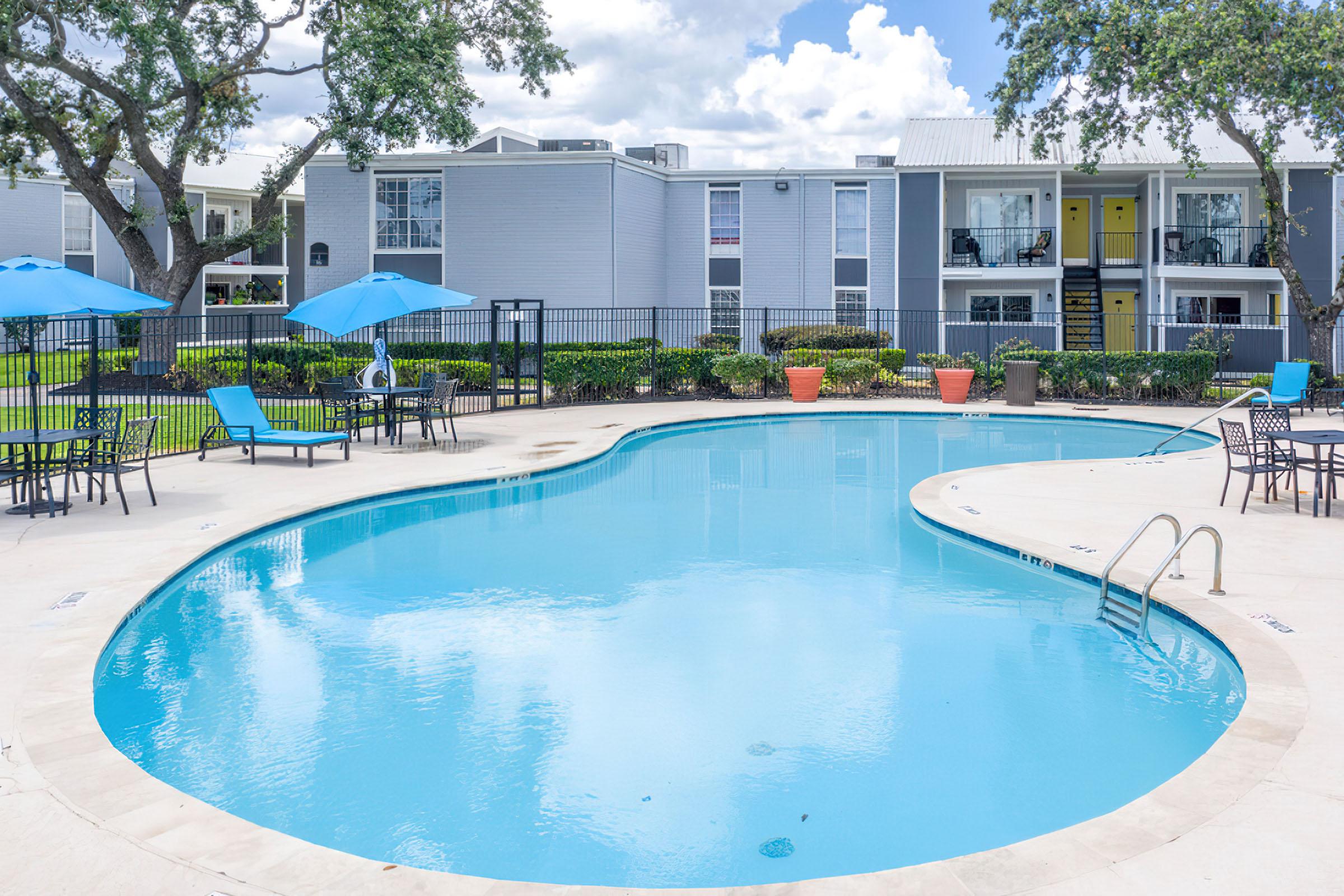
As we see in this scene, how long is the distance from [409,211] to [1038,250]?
55.7 feet

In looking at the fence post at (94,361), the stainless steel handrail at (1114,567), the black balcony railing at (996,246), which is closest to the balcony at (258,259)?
the black balcony railing at (996,246)

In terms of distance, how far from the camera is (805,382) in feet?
76.3

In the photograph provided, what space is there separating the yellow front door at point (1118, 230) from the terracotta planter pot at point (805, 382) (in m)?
12.7

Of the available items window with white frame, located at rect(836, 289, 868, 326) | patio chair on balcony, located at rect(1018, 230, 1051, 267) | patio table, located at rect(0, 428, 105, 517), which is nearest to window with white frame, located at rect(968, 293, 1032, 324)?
patio chair on balcony, located at rect(1018, 230, 1051, 267)

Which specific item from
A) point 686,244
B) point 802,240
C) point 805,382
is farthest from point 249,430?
point 802,240

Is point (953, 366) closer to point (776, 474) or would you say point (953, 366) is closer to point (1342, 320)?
point (1342, 320)

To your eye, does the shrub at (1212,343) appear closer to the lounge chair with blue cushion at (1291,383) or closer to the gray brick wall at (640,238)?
the lounge chair with blue cushion at (1291,383)

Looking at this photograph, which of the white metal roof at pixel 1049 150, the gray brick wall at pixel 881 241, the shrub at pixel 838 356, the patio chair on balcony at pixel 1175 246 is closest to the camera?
the shrub at pixel 838 356

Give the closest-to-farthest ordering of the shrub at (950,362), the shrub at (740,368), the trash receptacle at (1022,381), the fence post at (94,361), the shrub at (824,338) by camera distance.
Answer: the fence post at (94,361)
the trash receptacle at (1022,381)
the shrub at (740,368)
the shrub at (950,362)
the shrub at (824,338)

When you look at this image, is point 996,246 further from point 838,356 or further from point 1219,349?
point 838,356

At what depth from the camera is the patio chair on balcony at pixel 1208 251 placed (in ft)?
96.9

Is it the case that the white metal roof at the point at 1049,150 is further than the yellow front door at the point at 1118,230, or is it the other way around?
the yellow front door at the point at 1118,230

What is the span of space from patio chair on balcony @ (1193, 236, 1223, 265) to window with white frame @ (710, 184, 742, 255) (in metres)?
12.3

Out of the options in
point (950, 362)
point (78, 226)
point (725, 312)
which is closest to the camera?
point (950, 362)
